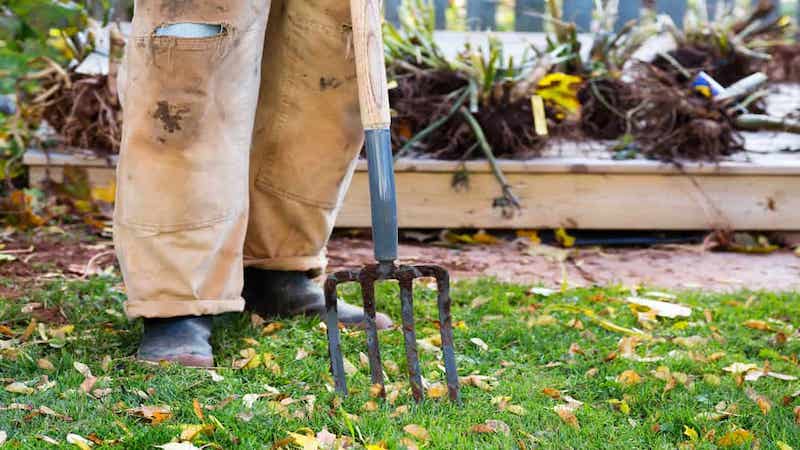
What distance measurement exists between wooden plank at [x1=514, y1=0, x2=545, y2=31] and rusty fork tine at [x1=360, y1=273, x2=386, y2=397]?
4039mm

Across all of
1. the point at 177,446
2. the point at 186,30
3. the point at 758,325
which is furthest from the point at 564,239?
the point at 177,446

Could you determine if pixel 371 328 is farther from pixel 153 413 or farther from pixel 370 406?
pixel 153 413

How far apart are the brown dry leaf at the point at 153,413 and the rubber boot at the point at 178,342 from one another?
267 millimetres

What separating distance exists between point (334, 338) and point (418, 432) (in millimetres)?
304

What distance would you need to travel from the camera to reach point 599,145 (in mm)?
4254

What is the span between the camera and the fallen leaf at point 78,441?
5.53ft

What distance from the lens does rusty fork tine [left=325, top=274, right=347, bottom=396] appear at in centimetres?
196

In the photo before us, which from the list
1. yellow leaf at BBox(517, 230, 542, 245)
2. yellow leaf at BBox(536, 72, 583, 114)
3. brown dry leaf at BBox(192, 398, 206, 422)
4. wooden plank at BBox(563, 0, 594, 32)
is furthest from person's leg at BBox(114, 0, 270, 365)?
wooden plank at BBox(563, 0, 594, 32)

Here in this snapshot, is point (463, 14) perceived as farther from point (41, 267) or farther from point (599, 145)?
point (41, 267)

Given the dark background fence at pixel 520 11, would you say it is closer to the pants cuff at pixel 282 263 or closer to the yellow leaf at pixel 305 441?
the pants cuff at pixel 282 263

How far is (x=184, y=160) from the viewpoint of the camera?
2.11 m

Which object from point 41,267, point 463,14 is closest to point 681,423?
point 41,267

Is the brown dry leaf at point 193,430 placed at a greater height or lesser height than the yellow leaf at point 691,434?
lesser

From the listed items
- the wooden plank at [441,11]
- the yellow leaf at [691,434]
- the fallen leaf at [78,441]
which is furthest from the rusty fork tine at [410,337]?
the wooden plank at [441,11]
